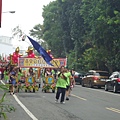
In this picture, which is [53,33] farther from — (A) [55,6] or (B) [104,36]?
(B) [104,36]

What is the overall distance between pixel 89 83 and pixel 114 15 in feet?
21.7

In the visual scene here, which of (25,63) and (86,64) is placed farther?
(86,64)

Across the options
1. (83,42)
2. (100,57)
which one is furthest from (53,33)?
(100,57)

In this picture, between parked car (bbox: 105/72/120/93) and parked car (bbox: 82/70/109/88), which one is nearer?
parked car (bbox: 105/72/120/93)

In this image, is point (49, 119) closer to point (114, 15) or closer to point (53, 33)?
point (114, 15)

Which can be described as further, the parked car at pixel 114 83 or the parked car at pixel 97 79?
the parked car at pixel 97 79

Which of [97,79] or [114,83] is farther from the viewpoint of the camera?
[97,79]

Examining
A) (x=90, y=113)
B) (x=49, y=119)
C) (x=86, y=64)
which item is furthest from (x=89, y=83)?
(x=49, y=119)

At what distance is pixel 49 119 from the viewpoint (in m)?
12.1

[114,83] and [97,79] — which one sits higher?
[97,79]

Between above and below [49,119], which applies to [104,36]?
above

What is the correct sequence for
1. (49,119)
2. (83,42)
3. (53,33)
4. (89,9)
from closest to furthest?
(49,119) → (89,9) → (83,42) → (53,33)

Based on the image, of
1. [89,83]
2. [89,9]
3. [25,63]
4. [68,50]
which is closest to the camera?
[25,63]

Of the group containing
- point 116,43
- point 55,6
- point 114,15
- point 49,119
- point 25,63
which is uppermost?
point 55,6
